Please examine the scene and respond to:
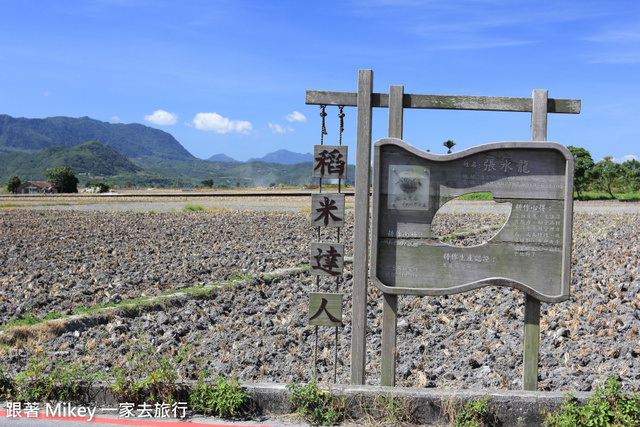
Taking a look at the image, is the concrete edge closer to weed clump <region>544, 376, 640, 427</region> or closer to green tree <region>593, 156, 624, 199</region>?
weed clump <region>544, 376, 640, 427</region>

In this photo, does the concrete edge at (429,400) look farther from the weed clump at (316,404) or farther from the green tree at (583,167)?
the green tree at (583,167)

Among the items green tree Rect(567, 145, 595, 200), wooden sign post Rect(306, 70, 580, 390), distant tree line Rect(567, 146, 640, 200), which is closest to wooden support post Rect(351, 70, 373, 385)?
wooden sign post Rect(306, 70, 580, 390)

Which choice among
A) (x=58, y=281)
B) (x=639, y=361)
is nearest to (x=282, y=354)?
(x=639, y=361)

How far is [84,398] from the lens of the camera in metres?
4.33

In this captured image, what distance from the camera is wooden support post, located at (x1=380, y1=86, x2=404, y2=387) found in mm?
4281

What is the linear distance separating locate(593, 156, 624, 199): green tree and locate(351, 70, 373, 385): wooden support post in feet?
173

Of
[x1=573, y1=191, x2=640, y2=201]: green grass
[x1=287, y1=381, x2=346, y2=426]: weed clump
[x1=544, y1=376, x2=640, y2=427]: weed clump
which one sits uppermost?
[x1=573, y1=191, x2=640, y2=201]: green grass

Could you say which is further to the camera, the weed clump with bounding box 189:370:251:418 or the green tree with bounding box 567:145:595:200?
the green tree with bounding box 567:145:595:200

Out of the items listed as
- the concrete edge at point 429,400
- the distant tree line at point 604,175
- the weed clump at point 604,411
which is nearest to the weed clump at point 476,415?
the concrete edge at point 429,400

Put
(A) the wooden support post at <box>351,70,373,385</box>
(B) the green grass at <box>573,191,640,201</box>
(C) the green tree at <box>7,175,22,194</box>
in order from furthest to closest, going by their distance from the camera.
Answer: (C) the green tree at <box>7,175,22,194</box> < (B) the green grass at <box>573,191,640,201</box> < (A) the wooden support post at <box>351,70,373,385</box>

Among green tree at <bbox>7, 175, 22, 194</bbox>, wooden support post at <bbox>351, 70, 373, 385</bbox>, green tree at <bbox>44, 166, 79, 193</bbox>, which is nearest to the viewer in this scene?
wooden support post at <bbox>351, 70, 373, 385</bbox>

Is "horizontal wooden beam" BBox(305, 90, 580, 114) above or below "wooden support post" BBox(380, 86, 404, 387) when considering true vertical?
above

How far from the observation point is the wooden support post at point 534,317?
167 inches

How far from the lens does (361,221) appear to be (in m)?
4.39
